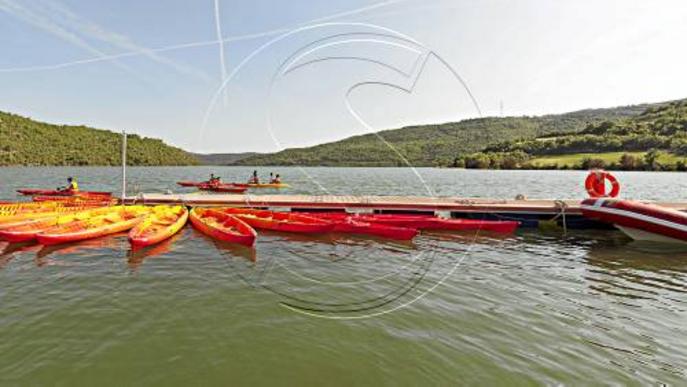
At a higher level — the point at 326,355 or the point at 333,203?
the point at 333,203

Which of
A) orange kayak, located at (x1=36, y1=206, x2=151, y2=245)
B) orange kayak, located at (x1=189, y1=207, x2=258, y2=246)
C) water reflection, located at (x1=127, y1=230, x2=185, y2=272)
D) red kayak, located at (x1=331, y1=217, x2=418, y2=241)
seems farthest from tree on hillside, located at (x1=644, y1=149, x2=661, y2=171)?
orange kayak, located at (x1=36, y1=206, x2=151, y2=245)

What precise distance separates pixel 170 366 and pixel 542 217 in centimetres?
2223

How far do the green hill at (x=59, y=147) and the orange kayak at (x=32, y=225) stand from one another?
159525mm

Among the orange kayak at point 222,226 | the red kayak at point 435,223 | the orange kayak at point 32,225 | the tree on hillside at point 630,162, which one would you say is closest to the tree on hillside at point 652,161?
the tree on hillside at point 630,162

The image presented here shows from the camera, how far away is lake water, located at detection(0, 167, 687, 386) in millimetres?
6250

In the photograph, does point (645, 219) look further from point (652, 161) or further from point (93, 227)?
point (652, 161)

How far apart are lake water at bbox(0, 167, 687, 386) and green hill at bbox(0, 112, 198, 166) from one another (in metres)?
168

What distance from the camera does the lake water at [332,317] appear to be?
20.5 feet

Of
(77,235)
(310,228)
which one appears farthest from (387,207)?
(77,235)

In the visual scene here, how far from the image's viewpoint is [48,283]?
10.3 meters

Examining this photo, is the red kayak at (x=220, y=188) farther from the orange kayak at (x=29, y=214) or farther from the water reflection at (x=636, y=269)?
the water reflection at (x=636, y=269)

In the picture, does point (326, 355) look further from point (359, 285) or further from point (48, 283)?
point (48, 283)

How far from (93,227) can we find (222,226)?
5.57m

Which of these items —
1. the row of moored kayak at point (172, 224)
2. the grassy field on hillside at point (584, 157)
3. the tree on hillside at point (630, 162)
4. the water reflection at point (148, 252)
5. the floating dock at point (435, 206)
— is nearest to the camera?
the water reflection at point (148, 252)
